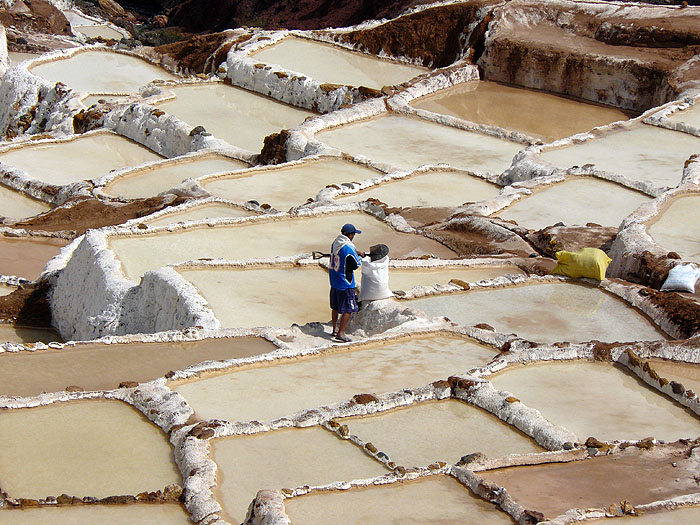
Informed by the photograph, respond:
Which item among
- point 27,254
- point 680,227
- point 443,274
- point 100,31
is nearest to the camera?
point 443,274

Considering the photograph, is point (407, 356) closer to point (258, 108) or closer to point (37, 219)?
point (37, 219)

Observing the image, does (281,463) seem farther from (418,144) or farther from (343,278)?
(418,144)

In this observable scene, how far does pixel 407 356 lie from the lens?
9.31 meters

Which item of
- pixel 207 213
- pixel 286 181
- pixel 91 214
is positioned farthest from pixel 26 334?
pixel 286 181

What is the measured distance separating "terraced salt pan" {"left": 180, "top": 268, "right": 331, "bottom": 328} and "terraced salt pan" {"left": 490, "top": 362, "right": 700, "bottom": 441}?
2379 mm

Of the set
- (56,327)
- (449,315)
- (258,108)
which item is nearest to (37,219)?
(56,327)

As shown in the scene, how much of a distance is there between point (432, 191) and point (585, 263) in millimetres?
4585

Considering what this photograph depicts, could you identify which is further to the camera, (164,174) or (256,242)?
(164,174)

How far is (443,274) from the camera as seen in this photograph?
1167 centimetres

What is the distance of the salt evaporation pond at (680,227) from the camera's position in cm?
1198

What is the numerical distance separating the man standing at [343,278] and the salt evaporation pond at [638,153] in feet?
21.3

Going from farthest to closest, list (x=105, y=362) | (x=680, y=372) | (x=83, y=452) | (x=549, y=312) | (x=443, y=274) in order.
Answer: (x=443, y=274) → (x=549, y=312) → (x=105, y=362) → (x=680, y=372) → (x=83, y=452)

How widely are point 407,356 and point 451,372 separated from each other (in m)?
0.48

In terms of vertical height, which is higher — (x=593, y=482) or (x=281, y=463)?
(x=593, y=482)
